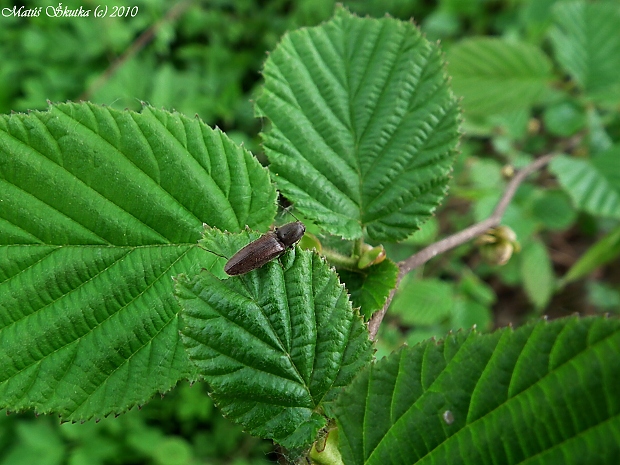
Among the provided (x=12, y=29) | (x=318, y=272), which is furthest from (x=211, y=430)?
(x=12, y=29)

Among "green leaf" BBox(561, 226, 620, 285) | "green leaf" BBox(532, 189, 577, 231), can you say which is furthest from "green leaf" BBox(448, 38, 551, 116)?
"green leaf" BBox(561, 226, 620, 285)

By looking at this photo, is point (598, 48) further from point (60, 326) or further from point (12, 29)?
point (12, 29)

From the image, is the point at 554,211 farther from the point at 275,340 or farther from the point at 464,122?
the point at 275,340

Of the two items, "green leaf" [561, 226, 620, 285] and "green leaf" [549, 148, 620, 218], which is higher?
"green leaf" [549, 148, 620, 218]

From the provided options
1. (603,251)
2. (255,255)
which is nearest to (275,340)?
(255,255)

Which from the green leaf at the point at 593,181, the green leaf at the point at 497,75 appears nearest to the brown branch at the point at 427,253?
the green leaf at the point at 593,181

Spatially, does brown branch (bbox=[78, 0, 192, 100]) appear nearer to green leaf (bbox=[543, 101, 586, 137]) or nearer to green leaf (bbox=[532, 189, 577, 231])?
green leaf (bbox=[543, 101, 586, 137])
